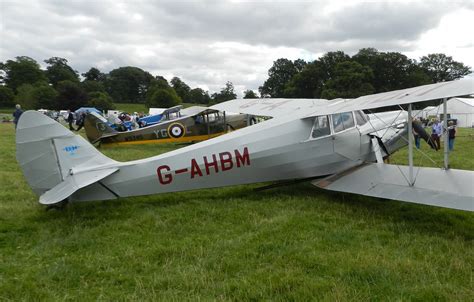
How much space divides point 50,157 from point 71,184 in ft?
1.61

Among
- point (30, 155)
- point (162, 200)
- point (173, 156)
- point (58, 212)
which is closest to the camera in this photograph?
point (30, 155)

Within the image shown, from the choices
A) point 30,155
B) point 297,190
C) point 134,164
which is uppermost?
point 30,155

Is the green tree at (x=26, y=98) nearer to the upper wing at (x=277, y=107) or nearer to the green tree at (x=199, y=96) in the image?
the green tree at (x=199, y=96)

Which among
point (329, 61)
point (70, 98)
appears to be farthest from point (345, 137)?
point (70, 98)

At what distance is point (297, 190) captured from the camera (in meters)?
6.53

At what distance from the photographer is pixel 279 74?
103 m

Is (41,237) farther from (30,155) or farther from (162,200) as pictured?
(162,200)

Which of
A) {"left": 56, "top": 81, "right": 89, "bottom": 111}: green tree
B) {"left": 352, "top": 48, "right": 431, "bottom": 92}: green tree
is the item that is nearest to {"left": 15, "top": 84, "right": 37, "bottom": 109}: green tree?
{"left": 56, "top": 81, "right": 89, "bottom": 111}: green tree

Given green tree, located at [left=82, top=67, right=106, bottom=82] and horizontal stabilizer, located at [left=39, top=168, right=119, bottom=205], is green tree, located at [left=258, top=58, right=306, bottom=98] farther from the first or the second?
horizontal stabilizer, located at [left=39, top=168, right=119, bottom=205]

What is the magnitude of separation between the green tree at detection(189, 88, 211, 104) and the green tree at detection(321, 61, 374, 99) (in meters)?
45.9

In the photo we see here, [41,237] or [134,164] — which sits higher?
[134,164]

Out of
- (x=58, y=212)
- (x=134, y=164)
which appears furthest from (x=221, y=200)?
(x=58, y=212)

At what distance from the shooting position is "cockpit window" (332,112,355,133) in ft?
19.8

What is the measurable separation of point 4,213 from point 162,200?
2099 millimetres
